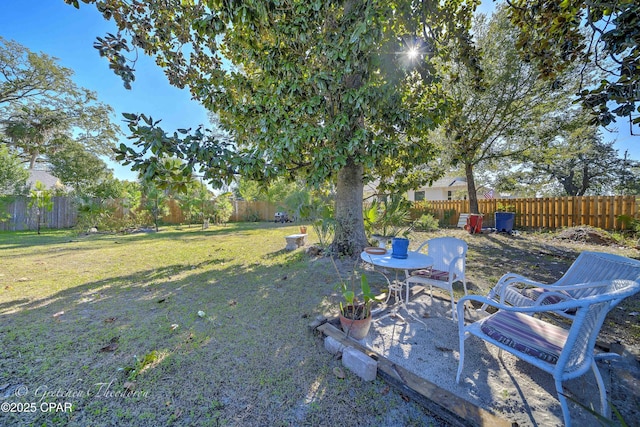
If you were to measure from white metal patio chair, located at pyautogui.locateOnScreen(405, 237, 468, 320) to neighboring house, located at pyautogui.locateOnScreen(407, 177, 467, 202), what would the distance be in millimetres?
21285

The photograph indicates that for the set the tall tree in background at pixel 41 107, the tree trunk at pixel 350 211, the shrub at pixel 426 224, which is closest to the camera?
the tree trunk at pixel 350 211

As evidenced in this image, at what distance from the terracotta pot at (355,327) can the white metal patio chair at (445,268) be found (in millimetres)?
964

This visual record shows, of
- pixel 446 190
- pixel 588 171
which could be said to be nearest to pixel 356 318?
pixel 588 171

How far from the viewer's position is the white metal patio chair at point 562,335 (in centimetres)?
145

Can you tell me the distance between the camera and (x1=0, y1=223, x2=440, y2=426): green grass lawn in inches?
66.3

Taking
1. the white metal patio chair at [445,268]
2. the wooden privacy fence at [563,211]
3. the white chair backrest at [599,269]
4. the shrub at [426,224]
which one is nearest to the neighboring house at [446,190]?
the wooden privacy fence at [563,211]

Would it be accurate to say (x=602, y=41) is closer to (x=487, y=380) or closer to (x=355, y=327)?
(x=487, y=380)

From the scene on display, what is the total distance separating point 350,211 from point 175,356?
4186 mm

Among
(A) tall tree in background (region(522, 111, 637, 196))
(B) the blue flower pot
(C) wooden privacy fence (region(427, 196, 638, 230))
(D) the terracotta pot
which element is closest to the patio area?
(D) the terracotta pot

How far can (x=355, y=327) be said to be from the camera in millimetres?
2418

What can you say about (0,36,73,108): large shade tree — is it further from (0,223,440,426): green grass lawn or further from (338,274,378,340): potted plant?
(338,274,378,340): potted plant

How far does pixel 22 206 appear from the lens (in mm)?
12383

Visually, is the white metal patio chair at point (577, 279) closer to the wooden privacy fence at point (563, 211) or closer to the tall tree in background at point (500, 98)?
the tall tree in background at point (500, 98)

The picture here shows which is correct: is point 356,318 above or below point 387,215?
below
